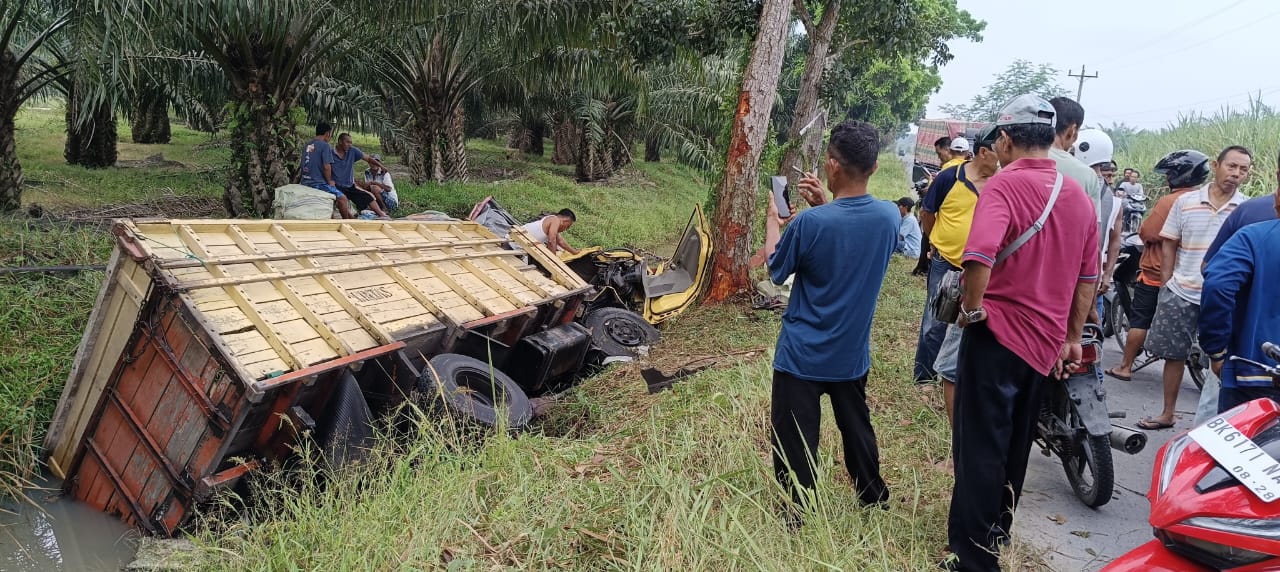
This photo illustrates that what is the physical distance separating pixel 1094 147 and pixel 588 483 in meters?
3.94

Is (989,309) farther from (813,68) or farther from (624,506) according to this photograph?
(813,68)

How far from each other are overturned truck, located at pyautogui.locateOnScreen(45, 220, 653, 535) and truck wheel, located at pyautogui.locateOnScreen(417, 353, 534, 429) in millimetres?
13

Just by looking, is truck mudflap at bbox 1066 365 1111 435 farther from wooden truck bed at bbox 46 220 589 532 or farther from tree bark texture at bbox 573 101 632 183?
tree bark texture at bbox 573 101 632 183

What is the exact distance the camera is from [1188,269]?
4820mm

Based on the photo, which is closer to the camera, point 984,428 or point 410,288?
point 984,428

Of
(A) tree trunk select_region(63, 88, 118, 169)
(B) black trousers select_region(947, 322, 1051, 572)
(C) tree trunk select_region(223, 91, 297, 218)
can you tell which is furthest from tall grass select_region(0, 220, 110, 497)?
(A) tree trunk select_region(63, 88, 118, 169)

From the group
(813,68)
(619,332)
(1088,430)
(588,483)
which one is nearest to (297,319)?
(588,483)

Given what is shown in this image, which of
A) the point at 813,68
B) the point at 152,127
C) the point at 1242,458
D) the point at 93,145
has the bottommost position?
the point at 152,127

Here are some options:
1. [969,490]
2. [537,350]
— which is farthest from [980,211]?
[537,350]

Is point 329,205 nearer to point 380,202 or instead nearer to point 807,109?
point 380,202

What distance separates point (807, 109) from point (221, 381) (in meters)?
10.1

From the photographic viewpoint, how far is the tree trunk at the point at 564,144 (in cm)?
2242

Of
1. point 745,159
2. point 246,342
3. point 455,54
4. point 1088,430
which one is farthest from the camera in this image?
point 455,54

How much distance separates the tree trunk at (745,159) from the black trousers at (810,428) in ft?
16.9
